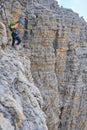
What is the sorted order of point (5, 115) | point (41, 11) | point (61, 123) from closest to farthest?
1. point (5, 115)
2. point (41, 11)
3. point (61, 123)

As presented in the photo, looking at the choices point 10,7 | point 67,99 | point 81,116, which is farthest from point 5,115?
point 81,116

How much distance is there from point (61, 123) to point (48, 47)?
883cm

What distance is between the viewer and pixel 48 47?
1161 inches

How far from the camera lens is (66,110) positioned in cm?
3369

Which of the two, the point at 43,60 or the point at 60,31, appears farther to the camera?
the point at 60,31

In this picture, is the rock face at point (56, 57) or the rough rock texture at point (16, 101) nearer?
the rough rock texture at point (16, 101)

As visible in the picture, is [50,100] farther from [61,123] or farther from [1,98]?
[1,98]

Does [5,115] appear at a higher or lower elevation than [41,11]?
A: lower

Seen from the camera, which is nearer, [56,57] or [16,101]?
[16,101]

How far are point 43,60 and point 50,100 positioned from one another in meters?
3.81

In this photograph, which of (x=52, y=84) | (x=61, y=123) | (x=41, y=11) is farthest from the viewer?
(x=61, y=123)

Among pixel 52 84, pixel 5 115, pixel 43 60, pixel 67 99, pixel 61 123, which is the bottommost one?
pixel 61 123

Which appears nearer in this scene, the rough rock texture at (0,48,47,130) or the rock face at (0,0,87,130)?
the rough rock texture at (0,48,47,130)

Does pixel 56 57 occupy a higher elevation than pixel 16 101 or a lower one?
lower
